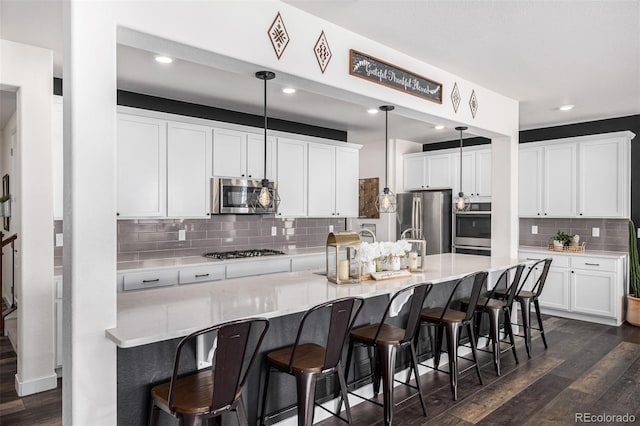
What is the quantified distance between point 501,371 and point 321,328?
6.04 feet

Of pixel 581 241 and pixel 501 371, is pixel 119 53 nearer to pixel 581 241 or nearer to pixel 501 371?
pixel 501 371

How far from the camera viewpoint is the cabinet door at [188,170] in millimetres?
4387

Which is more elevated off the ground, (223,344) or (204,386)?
(223,344)

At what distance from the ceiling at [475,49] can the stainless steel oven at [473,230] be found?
163cm

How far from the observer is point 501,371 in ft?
12.0

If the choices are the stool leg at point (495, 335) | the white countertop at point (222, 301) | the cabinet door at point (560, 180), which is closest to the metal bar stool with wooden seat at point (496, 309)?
the stool leg at point (495, 335)

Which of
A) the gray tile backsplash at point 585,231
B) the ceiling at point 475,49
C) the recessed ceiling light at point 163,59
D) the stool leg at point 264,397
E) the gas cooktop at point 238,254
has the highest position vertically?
the ceiling at point 475,49

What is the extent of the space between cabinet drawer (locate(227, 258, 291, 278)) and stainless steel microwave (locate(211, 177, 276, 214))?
64 centimetres

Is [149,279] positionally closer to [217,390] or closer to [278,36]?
[217,390]

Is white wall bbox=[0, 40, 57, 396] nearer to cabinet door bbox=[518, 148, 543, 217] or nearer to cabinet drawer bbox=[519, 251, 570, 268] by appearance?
cabinet drawer bbox=[519, 251, 570, 268]

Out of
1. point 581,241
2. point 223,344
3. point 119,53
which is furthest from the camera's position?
Answer: point 581,241

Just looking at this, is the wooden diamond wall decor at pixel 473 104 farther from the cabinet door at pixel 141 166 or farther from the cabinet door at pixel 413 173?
the cabinet door at pixel 141 166

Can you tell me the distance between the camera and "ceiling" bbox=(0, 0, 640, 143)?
102 inches

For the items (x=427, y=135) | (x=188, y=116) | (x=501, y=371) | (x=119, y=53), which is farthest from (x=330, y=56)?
(x=427, y=135)
